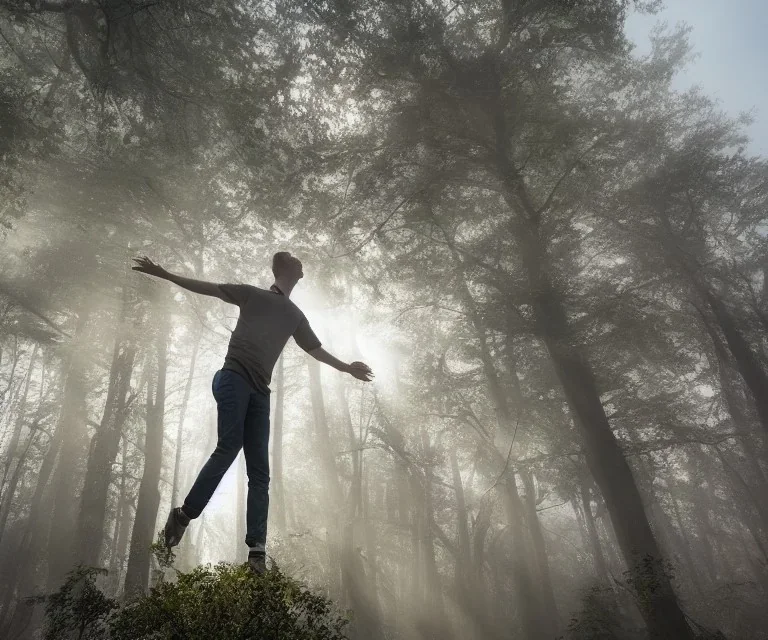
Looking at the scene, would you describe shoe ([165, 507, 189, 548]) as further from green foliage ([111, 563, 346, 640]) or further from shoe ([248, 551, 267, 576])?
shoe ([248, 551, 267, 576])

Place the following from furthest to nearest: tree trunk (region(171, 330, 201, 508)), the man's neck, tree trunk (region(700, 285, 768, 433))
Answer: tree trunk (region(171, 330, 201, 508)) < tree trunk (region(700, 285, 768, 433)) < the man's neck

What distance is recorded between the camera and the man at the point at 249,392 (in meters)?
2.48

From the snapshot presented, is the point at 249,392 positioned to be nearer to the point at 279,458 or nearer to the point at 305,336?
the point at 305,336

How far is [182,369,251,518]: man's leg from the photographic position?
2.46 m

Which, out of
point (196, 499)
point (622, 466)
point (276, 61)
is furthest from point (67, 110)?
point (622, 466)

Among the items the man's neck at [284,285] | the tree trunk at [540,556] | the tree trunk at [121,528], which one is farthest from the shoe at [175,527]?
the tree trunk at [121,528]

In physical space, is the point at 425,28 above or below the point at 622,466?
above

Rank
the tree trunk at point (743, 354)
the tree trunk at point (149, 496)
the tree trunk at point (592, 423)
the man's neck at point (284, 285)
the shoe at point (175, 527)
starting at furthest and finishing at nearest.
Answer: the tree trunk at point (149, 496) < the tree trunk at point (743, 354) < the tree trunk at point (592, 423) < the man's neck at point (284, 285) < the shoe at point (175, 527)

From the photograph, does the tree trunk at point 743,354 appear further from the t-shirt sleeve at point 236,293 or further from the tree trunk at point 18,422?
the tree trunk at point 18,422

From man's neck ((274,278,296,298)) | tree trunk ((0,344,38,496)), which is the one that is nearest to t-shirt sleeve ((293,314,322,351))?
man's neck ((274,278,296,298))

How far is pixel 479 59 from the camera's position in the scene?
8242mm

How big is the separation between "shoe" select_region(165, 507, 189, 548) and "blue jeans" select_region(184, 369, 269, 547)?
1.6 inches

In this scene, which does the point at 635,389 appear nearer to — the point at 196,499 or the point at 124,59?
the point at 196,499

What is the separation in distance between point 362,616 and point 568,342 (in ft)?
38.1
